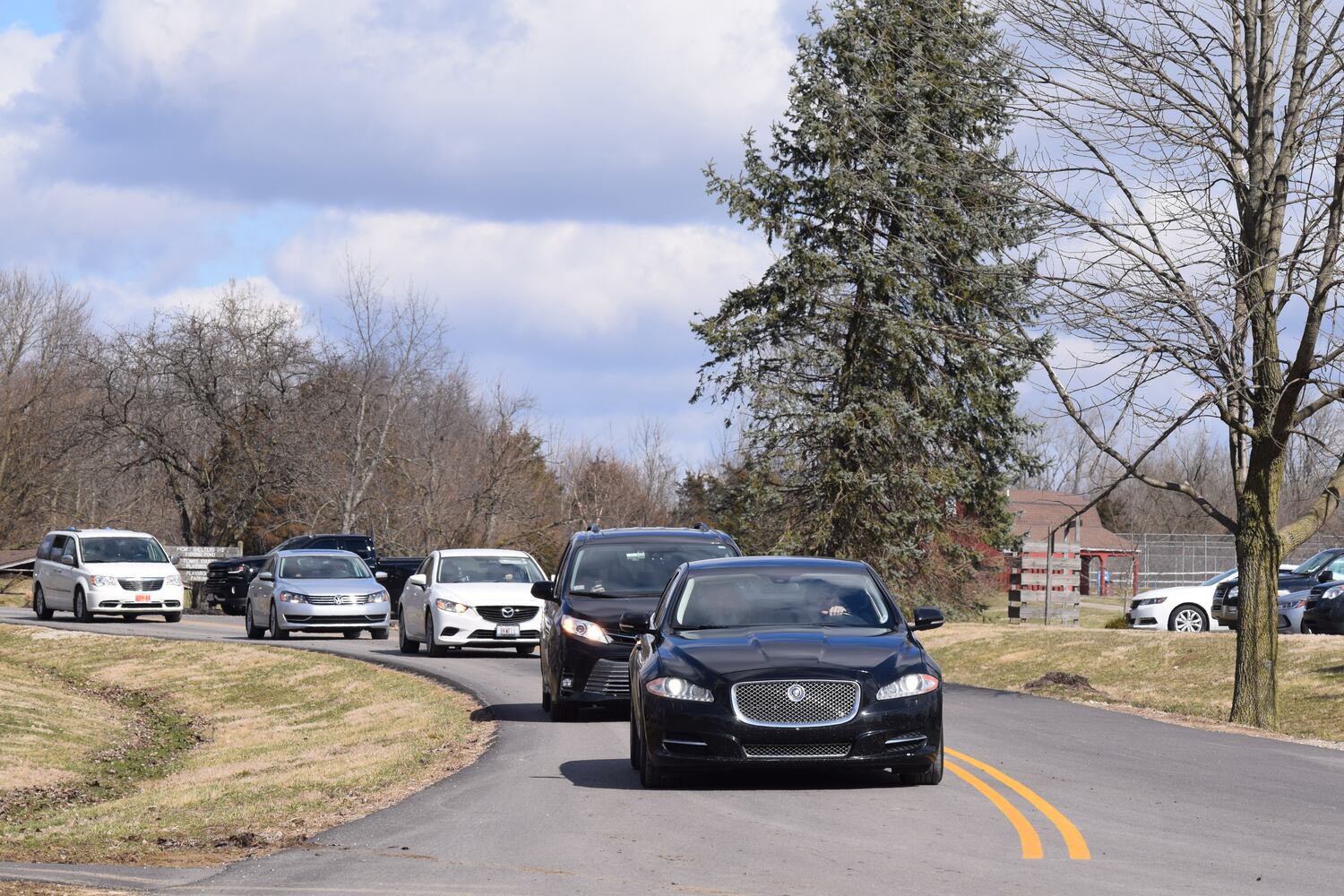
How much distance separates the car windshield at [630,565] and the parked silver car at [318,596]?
15288 millimetres

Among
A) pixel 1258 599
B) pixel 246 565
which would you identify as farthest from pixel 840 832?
pixel 246 565

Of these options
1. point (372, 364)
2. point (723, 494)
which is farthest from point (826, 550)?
point (372, 364)

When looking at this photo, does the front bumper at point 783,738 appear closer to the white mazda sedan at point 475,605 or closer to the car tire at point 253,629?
the white mazda sedan at point 475,605

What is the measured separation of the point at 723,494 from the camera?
40.8 metres

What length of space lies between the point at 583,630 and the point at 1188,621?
69.7 feet

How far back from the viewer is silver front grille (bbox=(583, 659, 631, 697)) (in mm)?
15188

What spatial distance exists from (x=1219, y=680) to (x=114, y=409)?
46.9 m

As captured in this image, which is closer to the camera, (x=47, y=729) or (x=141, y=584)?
(x=47, y=729)

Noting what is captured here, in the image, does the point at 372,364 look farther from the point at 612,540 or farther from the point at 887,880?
the point at 887,880

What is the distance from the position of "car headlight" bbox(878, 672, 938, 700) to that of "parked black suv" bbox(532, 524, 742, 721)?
4239 millimetres

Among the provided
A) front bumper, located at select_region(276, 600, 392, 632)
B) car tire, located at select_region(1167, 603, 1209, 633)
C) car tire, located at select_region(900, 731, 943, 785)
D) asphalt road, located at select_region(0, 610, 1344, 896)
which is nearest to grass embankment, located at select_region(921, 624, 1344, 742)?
car tire, located at select_region(1167, 603, 1209, 633)

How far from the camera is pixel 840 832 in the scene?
30.3 ft

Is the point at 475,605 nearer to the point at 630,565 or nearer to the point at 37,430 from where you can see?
the point at 630,565

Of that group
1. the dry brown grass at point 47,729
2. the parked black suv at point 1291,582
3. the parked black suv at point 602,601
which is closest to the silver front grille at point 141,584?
the dry brown grass at point 47,729
